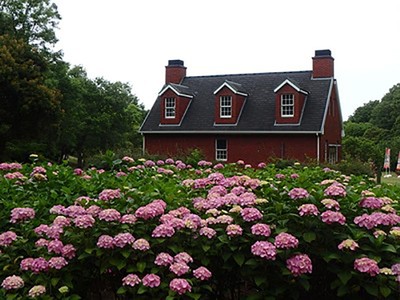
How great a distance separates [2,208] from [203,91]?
26.6 meters

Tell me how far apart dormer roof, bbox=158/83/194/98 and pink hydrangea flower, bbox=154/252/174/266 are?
25.8 meters

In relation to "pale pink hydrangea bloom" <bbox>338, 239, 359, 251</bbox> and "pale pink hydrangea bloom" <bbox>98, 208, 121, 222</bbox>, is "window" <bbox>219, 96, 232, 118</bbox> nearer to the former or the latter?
"pale pink hydrangea bloom" <bbox>98, 208, 121, 222</bbox>

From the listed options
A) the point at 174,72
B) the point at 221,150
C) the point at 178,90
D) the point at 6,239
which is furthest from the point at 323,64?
the point at 6,239

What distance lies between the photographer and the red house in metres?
26.1

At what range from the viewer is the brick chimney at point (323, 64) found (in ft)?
89.9

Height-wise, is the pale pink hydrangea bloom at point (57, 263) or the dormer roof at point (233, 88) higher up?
the dormer roof at point (233, 88)

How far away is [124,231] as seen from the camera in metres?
3.54

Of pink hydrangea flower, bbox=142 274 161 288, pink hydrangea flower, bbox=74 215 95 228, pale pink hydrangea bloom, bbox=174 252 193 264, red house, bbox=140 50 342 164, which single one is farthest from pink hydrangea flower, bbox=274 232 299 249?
red house, bbox=140 50 342 164

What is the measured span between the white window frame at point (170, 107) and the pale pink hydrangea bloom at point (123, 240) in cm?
2593

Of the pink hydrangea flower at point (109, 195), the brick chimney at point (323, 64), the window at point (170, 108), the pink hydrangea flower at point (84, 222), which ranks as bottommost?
the pink hydrangea flower at point (84, 222)

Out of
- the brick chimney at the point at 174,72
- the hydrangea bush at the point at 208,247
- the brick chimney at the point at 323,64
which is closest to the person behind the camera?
the hydrangea bush at the point at 208,247

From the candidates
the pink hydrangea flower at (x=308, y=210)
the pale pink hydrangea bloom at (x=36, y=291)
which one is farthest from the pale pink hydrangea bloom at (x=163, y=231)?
the pink hydrangea flower at (x=308, y=210)

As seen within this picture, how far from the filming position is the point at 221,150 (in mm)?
28016

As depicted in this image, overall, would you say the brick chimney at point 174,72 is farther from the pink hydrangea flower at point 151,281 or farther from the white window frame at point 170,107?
the pink hydrangea flower at point 151,281
